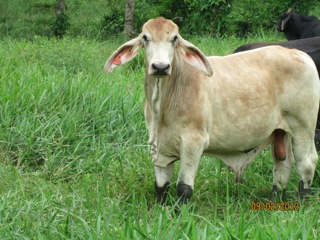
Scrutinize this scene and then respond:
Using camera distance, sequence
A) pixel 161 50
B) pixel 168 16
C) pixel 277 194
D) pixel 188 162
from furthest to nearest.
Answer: pixel 168 16 → pixel 277 194 → pixel 188 162 → pixel 161 50

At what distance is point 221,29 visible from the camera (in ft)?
45.3

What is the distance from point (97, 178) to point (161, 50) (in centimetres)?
133

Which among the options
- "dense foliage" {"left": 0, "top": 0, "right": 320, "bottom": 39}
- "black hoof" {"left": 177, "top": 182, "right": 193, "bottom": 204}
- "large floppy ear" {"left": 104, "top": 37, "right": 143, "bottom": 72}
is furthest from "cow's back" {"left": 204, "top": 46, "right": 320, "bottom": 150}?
"dense foliage" {"left": 0, "top": 0, "right": 320, "bottom": 39}

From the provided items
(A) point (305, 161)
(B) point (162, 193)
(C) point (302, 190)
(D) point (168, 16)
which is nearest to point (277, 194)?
(C) point (302, 190)

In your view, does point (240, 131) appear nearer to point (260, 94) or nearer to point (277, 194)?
point (260, 94)

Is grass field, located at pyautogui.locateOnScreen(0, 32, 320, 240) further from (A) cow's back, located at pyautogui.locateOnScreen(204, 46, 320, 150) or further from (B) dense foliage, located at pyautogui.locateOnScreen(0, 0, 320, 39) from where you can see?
(B) dense foliage, located at pyautogui.locateOnScreen(0, 0, 320, 39)

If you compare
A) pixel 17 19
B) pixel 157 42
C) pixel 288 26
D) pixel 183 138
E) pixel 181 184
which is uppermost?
pixel 157 42

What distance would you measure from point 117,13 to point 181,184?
11523 mm

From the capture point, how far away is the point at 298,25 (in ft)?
35.6

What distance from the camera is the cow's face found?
439cm

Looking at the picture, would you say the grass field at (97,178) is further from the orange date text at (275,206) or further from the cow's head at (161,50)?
the cow's head at (161,50)

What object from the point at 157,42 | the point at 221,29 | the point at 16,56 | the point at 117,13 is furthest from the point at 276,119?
the point at 117,13

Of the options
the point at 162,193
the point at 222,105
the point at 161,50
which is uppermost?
the point at 161,50

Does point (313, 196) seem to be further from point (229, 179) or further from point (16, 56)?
point (16, 56)
